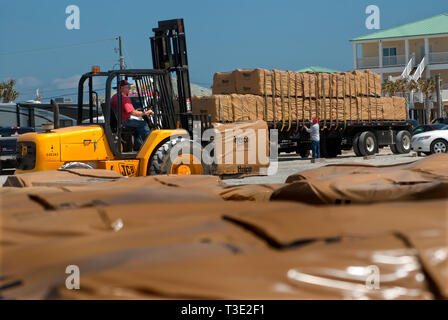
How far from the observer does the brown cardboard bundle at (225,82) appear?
905 inches

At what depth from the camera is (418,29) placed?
6925 centimetres

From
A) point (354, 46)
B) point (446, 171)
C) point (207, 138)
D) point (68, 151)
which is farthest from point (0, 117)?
point (354, 46)

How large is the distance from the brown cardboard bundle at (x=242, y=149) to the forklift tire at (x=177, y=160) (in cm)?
187

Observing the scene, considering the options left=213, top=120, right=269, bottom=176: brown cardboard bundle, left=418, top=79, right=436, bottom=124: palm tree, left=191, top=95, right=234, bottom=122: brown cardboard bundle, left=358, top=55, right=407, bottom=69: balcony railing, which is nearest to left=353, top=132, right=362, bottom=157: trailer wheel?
left=191, top=95, right=234, bottom=122: brown cardboard bundle

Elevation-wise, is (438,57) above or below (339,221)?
above

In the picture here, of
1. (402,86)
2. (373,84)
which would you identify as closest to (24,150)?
(373,84)

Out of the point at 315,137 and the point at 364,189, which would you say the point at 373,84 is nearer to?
the point at 315,137

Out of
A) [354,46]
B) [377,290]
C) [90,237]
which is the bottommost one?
[377,290]

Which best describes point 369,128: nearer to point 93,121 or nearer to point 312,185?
point 93,121

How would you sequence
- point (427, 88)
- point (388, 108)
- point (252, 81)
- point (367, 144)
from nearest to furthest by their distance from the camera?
point (252, 81)
point (367, 144)
point (388, 108)
point (427, 88)

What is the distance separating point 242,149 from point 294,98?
1005cm

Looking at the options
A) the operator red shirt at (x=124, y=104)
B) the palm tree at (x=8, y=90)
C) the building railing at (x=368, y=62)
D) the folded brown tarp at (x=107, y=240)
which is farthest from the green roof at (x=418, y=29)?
the folded brown tarp at (x=107, y=240)

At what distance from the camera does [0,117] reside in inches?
1177

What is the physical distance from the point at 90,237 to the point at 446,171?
2799 millimetres
